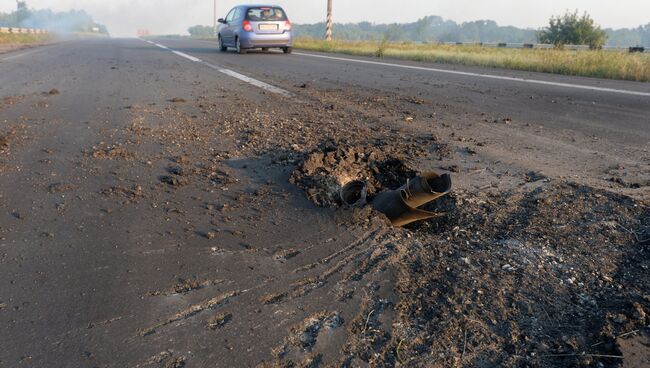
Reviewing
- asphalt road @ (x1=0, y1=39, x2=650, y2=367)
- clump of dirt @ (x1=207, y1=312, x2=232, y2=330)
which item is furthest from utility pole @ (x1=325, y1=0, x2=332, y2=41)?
clump of dirt @ (x1=207, y1=312, x2=232, y2=330)

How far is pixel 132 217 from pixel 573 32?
51.2 metres

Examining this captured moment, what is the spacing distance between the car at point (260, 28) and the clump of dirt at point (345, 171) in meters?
13.6

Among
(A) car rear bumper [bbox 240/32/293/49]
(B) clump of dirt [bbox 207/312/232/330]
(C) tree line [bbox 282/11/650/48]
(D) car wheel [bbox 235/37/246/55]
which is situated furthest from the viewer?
(C) tree line [bbox 282/11/650/48]

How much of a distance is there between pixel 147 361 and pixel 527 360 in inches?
47.9

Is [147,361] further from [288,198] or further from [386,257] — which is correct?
[288,198]

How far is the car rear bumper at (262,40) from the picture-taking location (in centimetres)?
1625

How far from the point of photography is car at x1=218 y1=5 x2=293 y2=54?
53.4 ft

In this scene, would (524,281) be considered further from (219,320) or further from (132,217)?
(132,217)

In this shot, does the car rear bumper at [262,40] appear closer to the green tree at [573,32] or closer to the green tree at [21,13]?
the green tree at [573,32]

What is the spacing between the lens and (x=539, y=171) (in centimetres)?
332

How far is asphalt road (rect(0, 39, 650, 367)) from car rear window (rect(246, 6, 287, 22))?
10.4 meters

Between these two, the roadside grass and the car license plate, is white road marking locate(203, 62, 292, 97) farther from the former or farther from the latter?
the roadside grass

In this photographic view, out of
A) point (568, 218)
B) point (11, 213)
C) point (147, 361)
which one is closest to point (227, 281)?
point (147, 361)

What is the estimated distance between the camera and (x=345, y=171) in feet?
10.5
